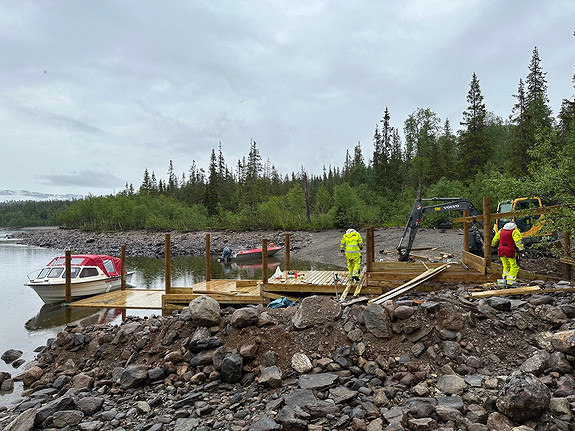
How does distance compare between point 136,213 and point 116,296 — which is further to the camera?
point 136,213

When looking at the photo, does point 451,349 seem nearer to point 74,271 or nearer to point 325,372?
point 325,372

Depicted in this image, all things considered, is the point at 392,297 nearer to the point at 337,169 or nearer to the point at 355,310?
the point at 355,310

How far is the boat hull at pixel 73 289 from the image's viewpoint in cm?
1622

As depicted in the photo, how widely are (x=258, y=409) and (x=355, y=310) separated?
111 inches

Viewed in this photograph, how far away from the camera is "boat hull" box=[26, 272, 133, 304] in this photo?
1622cm

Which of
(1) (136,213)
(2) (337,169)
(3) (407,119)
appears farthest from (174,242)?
(2) (337,169)

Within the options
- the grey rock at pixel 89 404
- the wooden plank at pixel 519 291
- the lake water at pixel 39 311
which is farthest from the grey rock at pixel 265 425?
the lake water at pixel 39 311

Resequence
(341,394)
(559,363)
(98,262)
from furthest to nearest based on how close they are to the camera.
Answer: (98,262) < (341,394) < (559,363)

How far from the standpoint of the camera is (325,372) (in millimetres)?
5801

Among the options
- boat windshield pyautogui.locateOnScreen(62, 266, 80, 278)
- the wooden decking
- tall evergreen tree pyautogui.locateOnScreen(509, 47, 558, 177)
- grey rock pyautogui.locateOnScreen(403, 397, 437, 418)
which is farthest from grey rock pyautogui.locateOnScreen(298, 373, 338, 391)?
tall evergreen tree pyautogui.locateOnScreen(509, 47, 558, 177)

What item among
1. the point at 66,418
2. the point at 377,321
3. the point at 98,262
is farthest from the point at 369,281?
the point at 98,262

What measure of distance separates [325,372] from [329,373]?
0.33ft

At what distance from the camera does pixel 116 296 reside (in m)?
16.8

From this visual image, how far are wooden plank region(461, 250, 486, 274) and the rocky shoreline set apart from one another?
8.13 ft
